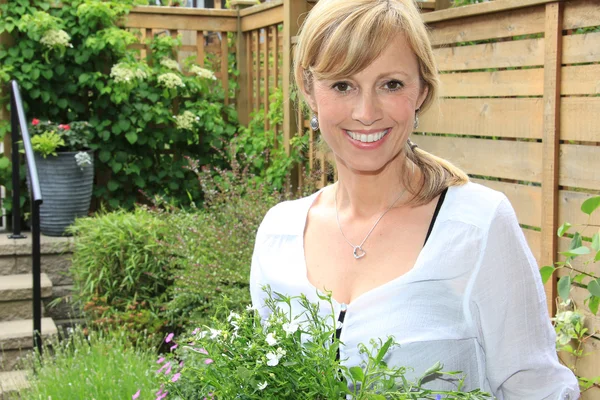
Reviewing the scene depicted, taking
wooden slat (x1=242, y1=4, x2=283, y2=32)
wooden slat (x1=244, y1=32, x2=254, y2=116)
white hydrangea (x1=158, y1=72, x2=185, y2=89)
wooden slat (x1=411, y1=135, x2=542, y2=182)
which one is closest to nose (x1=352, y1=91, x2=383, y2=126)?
wooden slat (x1=411, y1=135, x2=542, y2=182)

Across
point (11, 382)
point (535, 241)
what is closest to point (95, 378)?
point (11, 382)

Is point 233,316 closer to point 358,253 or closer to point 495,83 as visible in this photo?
point 358,253

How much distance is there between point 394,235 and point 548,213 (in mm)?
1780

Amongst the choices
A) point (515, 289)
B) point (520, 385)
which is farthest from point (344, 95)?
point (520, 385)

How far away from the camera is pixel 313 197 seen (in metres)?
1.84

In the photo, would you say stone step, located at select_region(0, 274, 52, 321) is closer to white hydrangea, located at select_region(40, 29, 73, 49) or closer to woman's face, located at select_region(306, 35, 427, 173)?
white hydrangea, located at select_region(40, 29, 73, 49)

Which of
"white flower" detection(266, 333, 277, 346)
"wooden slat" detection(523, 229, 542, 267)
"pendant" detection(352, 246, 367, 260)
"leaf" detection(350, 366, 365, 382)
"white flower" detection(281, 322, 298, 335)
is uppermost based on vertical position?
"pendant" detection(352, 246, 367, 260)

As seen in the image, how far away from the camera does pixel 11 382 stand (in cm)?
441

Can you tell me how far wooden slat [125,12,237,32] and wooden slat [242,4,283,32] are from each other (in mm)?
151

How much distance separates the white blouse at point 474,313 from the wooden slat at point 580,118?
164cm

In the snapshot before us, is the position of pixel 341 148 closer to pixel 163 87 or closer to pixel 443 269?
pixel 443 269

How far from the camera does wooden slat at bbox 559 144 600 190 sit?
9.73 feet

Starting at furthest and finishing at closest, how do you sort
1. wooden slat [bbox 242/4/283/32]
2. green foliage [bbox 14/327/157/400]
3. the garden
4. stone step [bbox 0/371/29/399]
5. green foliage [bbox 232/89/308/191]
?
wooden slat [bbox 242/4/283/32]
green foliage [bbox 232/89/308/191]
stone step [bbox 0/371/29/399]
the garden
green foliage [bbox 14/327/157/400]

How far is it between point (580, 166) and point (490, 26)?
0.87m
